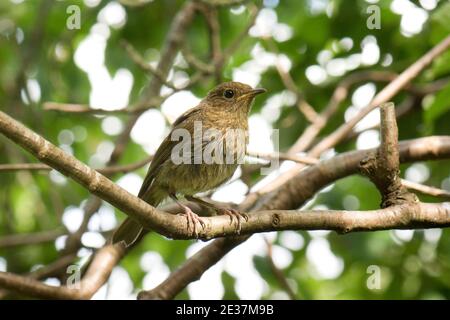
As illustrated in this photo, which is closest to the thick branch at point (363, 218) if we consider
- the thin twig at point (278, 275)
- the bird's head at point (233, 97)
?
the thin twig at point (278, 275)

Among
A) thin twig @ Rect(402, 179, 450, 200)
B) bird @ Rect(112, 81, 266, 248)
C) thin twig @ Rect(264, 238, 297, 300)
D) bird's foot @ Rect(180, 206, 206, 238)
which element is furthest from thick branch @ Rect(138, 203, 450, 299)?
thin twig @ Rect(264, 238, 297, 300)

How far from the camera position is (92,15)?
6395 mm

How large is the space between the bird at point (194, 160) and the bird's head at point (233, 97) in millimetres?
142

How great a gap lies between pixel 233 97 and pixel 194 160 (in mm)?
870

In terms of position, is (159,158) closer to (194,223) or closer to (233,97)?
(233,97)

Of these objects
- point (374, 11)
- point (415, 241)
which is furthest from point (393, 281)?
point (374, 11)

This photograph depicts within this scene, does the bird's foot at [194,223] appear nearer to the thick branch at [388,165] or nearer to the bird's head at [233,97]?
the thick branch at [388,165]

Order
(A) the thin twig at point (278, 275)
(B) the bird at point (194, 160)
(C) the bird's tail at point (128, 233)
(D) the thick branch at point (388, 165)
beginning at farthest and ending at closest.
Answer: (A) the thin twig at point (278, 275)
(B) the bird at point (194, 160)
(C) the bird's tail at point (128, 233)
(D) the thick branch at point (388, 165)

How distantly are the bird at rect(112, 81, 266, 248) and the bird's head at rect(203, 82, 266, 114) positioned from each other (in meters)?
0.14

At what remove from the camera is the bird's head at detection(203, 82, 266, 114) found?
571cm

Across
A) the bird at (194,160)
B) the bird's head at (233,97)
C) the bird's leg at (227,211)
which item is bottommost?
the bird's leg at (227,211)

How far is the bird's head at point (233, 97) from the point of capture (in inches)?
225

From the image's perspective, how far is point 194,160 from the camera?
16.8 ft

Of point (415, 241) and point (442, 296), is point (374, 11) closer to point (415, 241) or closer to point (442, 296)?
point (415, 241)
